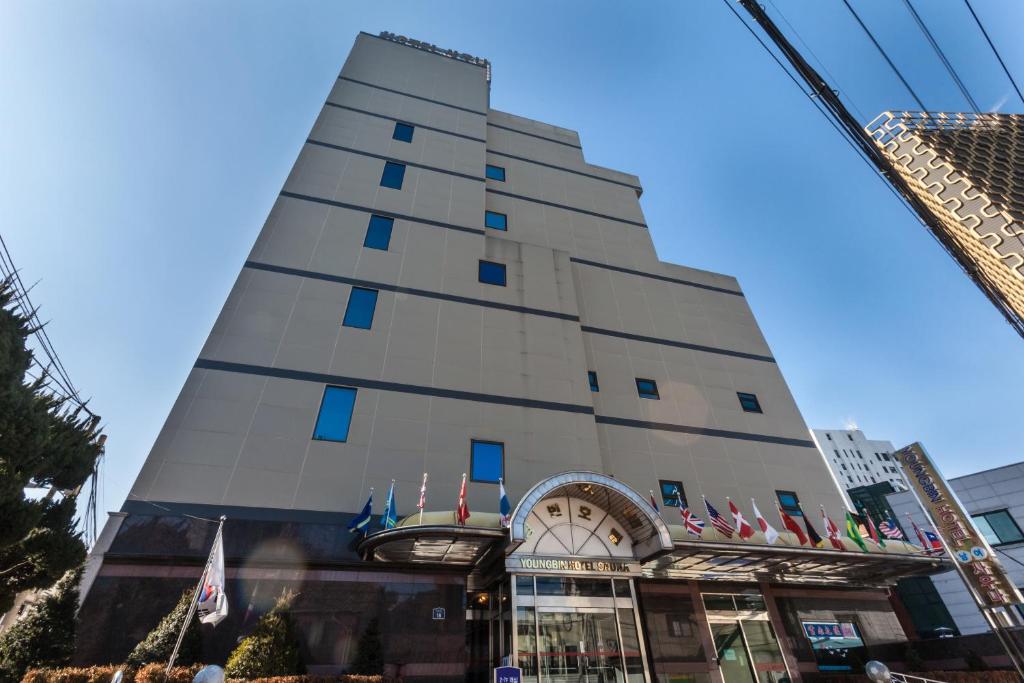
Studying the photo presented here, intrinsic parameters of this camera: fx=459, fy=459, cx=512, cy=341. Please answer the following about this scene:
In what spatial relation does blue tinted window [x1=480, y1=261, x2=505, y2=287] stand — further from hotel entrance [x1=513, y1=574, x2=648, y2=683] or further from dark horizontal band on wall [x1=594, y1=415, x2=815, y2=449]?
hotel entrance [x1=513, y1=574, x2=648, y2=683]

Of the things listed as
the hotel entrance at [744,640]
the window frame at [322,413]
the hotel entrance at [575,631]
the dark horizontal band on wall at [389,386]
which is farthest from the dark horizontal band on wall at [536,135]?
the hotel entrance at [744,640]

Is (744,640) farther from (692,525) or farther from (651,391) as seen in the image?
(651,391)

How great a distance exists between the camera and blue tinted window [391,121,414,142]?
27.0 metres

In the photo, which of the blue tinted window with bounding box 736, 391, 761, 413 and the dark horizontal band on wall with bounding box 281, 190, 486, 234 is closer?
the dark horizontal band on wall with bounding box 281, 190, 486, 234

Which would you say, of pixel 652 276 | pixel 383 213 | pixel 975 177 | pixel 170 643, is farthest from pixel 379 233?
pixel 975 177

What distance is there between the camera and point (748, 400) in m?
24.1

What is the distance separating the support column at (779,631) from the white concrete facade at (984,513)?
67.5ft

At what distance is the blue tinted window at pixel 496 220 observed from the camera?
88.3 ft

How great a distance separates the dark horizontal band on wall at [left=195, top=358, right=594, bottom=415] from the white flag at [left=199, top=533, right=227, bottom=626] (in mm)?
7673

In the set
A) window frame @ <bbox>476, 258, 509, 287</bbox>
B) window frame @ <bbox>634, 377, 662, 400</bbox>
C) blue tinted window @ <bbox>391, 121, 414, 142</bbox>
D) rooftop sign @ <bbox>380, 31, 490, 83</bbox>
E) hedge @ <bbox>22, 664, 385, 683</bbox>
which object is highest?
rooftop sign @ <bbox>380, 31, 490, 83</bbox>

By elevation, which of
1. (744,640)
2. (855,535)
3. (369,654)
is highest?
(855,535)

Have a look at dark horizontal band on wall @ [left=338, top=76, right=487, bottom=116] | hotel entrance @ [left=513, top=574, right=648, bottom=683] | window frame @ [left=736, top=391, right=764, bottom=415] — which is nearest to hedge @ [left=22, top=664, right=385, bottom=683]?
hotel entrance @ [left=513, top=574, right=648, bottom=683]

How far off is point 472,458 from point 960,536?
15152 millimetres

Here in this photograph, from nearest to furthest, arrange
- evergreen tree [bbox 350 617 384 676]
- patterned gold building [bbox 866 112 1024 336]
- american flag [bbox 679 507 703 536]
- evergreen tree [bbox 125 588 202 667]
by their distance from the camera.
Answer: evergreen tree [bbox 125 588 202 667]
evergreen tree [bbox 350 617 384 676]
american flag [bbox 679 507 703 536]
patterned gold building [bbox 866 112 1024 336]
